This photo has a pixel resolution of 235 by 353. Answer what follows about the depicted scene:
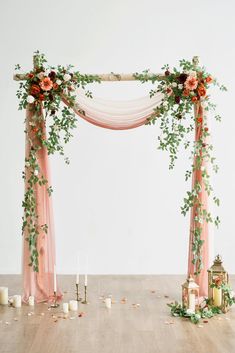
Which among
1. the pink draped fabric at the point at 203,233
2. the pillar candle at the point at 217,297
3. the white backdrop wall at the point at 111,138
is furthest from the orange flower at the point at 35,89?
the pillar candle at the point at 217,297

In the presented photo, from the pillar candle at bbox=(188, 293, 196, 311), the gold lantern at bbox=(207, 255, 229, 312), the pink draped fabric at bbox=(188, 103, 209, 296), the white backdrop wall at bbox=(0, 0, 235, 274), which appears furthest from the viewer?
the white backdrop wall at bbox=(0, 0, 235, 274)

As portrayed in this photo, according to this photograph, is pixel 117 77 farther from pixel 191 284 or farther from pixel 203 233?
pixel 191 284

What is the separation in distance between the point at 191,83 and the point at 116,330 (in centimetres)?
225

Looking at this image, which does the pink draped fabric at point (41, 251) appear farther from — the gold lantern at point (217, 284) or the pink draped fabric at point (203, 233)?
the gold lantern at point (217, 284)

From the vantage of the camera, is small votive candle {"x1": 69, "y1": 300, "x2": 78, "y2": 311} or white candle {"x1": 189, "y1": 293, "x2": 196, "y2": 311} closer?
white candle {"x1": 189, "y1": 293, "x2": 196, "y2": 311}

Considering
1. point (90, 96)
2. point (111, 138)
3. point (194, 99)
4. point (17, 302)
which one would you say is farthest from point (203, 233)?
point (111, 138)

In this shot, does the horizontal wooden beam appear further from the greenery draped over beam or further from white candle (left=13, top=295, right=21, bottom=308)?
A: white candle (left=13, top=295, right=21, bottom=308)

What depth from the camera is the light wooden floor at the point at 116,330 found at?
4414 mm

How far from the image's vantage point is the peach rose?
5.44 metres

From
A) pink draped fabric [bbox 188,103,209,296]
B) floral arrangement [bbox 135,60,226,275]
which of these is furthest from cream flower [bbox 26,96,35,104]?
pink draped fabric [bbox 188,103,209,296]

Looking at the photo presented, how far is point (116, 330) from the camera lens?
191 inches

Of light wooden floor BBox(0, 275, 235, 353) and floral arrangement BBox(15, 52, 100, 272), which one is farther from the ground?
floral arrangement BBox(15, 52, 100, 272)

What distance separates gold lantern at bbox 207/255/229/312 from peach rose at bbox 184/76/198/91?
153 cm

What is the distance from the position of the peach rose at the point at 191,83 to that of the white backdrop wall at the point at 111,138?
1978mm
